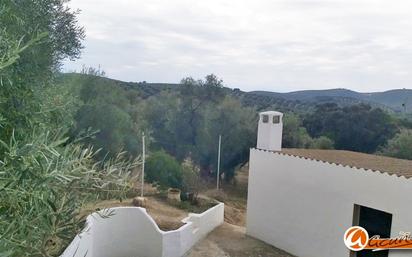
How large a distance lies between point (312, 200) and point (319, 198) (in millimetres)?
292

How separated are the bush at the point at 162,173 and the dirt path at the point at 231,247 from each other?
4657 mm

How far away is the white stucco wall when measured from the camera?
9.02 m

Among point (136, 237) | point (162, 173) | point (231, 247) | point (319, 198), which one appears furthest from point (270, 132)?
point (162, 173)

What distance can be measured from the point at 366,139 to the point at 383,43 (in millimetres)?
14878

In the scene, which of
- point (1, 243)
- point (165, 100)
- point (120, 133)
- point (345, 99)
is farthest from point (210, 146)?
point (345, 99)

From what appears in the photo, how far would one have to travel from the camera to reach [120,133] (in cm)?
1683

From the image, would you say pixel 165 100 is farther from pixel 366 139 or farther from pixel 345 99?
pixel 345 99

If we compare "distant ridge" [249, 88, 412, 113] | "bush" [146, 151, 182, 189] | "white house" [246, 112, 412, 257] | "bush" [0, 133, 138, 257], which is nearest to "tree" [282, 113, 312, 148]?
"bush" [146, 151, 182, 189]

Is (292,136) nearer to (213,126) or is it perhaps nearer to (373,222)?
(213,126)

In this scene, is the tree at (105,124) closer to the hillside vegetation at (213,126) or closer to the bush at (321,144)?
the hillside vegetation at (213,126)

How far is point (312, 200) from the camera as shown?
11.2m

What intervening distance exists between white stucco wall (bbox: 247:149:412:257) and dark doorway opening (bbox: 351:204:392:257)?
232 millimetres

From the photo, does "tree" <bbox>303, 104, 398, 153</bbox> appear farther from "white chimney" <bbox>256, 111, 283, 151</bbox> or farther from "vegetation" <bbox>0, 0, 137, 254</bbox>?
"vegetation" <bbox>0, 0, 137, 254</bbox>

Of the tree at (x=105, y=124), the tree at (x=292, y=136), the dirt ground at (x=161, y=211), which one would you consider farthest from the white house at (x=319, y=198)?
the tree at (x=292, y=136)
